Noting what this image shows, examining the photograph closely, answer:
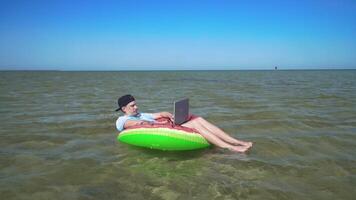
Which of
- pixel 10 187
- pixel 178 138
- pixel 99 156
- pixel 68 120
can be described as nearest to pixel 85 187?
pixel 10 187

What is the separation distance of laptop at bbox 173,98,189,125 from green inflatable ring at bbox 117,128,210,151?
24 centimetres

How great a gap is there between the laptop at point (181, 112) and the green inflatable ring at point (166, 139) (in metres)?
0.24

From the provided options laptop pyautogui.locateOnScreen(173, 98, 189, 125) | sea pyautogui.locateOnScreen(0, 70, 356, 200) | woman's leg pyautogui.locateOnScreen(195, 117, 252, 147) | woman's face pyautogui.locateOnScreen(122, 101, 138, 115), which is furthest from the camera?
woman's face pyautogui.locateOnScreen(122, 101, 138, 115)

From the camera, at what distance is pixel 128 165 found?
17.4ft

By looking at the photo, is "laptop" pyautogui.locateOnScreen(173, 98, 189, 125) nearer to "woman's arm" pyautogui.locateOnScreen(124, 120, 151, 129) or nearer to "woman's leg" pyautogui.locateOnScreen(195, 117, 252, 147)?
"woman's leg" pyautogui.locateOnScreen(195, 117, 252, 147)

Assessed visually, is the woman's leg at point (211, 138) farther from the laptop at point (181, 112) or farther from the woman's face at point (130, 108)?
the woman's face at point (130, 108)

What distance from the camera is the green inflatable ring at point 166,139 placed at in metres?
5.69

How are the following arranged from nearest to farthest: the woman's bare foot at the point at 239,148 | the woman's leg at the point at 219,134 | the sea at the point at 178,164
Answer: the sea at the point at 178,164 < the woman's bare foot at the point at 239,148 < the woman's leg at the point at 219,134

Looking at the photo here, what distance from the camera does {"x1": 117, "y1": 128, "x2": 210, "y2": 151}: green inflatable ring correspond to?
5.69 meters

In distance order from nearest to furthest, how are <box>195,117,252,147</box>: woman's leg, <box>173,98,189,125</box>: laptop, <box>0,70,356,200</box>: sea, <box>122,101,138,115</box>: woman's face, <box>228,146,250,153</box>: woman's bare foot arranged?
1. <box>0,70,356,200</box>: sea
2. <box>173,98,189,125</box>: laptop
3. <box>228,146,250,153</box>: woman's bare foot
4. <box>195,117,252,147</box>: woman's leg
5. <box>122,101,138,115</box>: woman's face

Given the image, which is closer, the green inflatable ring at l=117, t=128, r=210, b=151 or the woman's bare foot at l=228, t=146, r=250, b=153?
the green inflatable ring at l=117, t=128, r=210, b=151

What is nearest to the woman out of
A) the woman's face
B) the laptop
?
the woman's face

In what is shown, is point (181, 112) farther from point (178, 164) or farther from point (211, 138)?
point (178, 164)

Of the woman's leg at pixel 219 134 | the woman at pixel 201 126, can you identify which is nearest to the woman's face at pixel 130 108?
the woman at pixel 201 126
